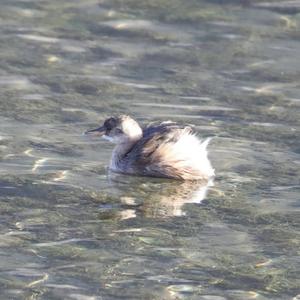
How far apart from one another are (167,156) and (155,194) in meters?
0.50

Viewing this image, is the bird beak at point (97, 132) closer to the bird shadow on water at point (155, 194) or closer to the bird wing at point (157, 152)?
the bird wing at point (157, 152)

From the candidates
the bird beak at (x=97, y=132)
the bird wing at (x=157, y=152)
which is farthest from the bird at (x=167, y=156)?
the bird beak at (x=97, y=132)

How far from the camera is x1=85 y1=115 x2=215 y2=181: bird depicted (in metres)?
9.49

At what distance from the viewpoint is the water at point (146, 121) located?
7.41 m

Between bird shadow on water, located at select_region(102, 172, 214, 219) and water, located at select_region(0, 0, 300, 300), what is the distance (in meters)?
0.02

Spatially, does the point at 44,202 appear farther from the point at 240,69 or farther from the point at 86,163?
the point at 240,69

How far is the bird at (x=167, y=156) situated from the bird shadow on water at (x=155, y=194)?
2.3 inches

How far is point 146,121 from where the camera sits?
10766 millimetres

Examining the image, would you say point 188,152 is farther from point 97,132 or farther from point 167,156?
point 97,132

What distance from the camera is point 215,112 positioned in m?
11.0

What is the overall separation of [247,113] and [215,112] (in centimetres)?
28

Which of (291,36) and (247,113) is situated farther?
(291,36)

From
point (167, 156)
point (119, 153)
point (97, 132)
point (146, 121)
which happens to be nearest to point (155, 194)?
point (167, 156)

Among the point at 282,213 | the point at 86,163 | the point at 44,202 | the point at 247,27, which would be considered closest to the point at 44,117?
the point at 86,163
